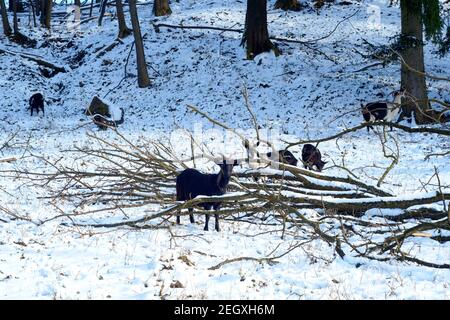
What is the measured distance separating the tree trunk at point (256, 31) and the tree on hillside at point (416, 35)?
7126mm

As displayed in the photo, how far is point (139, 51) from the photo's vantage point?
21922mm

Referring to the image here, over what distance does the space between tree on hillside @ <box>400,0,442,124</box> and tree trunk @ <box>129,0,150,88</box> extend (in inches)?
436

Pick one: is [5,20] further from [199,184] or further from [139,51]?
[199,184]

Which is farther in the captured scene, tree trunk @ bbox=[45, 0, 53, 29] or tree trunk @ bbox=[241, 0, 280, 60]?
tree trunk @ bbox=[45, 0, 53, 29]

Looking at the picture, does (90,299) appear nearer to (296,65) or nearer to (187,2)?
(296,65)

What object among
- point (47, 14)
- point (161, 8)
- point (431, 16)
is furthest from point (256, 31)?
point (47, 14)

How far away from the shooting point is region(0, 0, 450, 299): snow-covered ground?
5.38 meters

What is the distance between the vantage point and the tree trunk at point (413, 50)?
593 inches

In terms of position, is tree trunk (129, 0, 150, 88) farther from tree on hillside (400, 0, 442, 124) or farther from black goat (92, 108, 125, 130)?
tree on hillside (400, 0, 442, 124)

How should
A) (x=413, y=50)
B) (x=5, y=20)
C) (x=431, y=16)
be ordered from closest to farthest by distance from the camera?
(x=431, y=16) < (x=413, y=50) < (x=5, y=20)

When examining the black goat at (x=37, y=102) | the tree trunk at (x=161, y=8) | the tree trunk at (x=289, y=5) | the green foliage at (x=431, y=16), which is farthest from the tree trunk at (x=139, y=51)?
the green foliage at (x=431, y=16)

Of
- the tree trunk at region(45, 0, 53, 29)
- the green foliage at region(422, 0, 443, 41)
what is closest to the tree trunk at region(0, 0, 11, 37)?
the tree trunk at region(45, 0, 53, 29)

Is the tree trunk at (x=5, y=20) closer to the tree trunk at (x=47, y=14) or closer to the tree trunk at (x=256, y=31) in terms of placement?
the tree trunk at (x=47, y=14)

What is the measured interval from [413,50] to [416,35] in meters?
0.45
